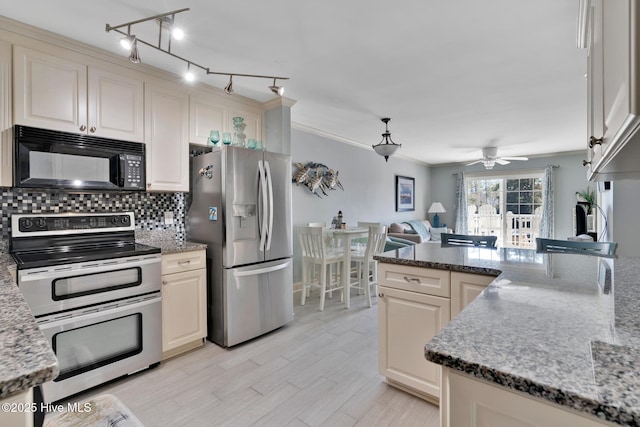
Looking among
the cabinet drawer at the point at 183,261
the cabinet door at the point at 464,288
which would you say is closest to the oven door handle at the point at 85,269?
the cabinet drawer at the point at 183,261

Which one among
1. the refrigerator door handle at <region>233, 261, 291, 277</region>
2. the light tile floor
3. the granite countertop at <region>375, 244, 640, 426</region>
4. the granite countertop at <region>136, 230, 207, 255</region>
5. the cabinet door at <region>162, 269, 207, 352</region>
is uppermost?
the granite countertop at <region>136, 230, 207, 255</region>

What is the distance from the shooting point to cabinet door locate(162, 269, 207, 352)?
236 centimetres

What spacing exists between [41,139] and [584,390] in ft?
9.34

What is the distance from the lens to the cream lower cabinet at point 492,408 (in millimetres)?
577

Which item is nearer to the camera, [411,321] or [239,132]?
[411,321]

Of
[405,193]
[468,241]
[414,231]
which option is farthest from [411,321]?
[405,193]

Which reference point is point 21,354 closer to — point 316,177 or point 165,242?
point 165,242

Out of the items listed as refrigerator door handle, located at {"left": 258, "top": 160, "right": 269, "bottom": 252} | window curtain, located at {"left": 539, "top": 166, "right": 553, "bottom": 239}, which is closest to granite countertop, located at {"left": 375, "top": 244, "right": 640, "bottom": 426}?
refrigerator door handle, located at {"left": 258, "top": 160, "right": 269, "bottom": 252}

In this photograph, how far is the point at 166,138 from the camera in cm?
263

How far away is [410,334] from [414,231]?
15.8 ft

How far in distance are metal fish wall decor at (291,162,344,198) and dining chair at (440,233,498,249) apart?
7.36ft

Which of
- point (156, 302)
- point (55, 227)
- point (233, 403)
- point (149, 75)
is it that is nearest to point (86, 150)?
point (55, 227)

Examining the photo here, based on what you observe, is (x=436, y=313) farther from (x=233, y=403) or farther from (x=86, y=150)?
(x=86, y=150)

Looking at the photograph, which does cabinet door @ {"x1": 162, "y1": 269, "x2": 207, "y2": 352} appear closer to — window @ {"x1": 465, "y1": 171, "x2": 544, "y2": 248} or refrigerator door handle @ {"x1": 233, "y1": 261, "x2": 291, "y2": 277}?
refrigerator door handle @ {"x1": 233, "y1": 261, "x2": 291, "y2": 277}
